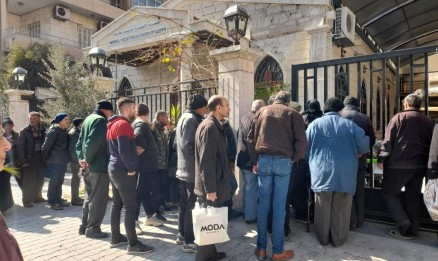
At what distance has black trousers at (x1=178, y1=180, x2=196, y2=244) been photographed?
4.04 m

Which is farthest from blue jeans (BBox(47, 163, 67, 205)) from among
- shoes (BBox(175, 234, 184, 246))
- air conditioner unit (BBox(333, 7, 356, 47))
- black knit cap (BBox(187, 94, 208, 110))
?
air conditioner unit (BBox(333, 7, 356, 47))

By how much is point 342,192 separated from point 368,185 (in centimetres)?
162

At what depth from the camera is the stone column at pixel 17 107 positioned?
10.4m

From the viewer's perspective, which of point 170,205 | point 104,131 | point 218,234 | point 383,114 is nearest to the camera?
point 218,234

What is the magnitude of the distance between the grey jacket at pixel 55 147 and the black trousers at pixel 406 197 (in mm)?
5789

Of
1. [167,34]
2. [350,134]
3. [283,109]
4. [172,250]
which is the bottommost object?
[172,250]

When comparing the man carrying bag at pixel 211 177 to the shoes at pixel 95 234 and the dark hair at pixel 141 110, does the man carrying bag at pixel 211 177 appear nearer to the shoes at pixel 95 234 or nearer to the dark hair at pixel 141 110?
the dark hair at pixel 141 110

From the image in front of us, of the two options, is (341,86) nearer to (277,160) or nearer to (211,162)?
(277,160)

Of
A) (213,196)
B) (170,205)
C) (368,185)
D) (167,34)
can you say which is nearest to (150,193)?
(170,205)

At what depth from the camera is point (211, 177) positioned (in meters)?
3.62

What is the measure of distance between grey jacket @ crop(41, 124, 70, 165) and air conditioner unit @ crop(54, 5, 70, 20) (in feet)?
70.2

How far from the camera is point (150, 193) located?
552 centimetres

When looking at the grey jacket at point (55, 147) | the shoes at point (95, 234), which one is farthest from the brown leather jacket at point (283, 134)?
the grey jacket at point (55, 147)

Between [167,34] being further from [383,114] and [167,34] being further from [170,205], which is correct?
[383,114]
